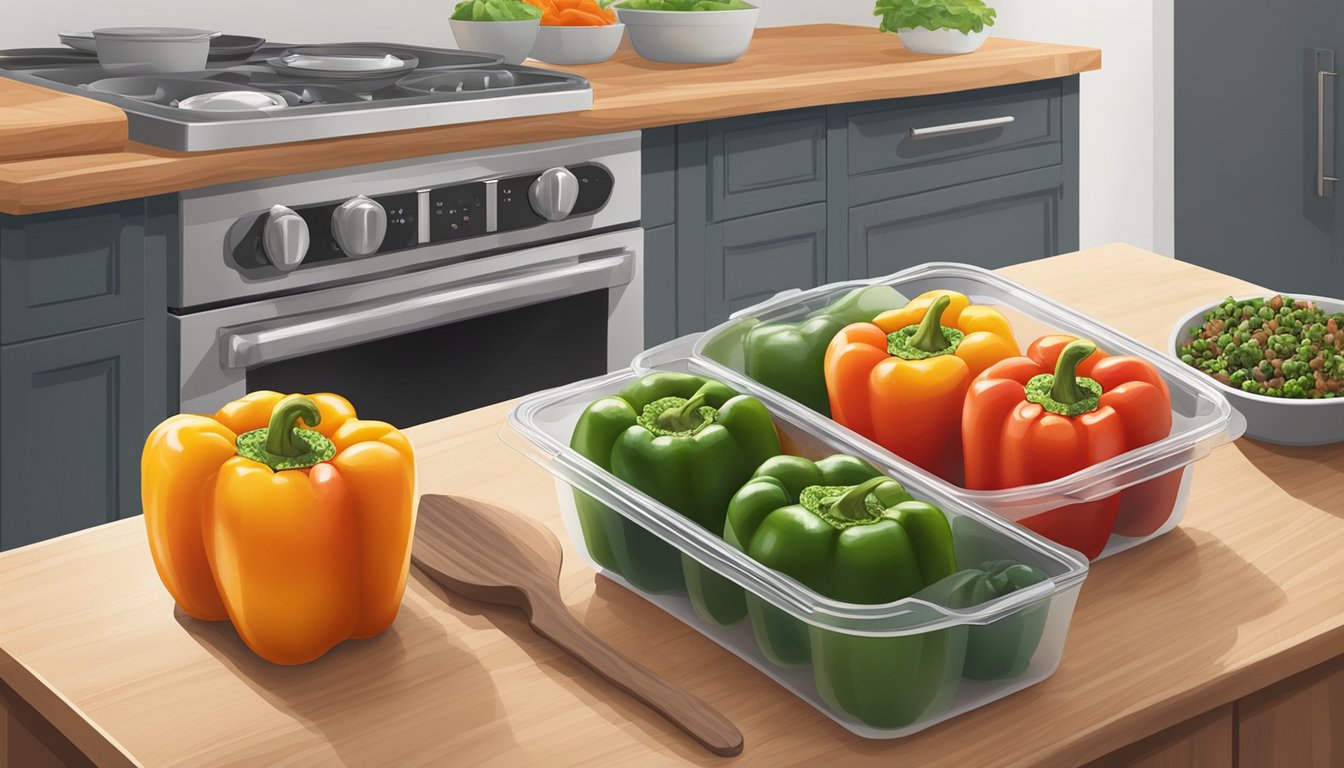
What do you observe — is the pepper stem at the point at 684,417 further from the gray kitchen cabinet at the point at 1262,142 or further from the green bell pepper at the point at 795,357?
the gray kitchen cabinet at the point at 1262,142

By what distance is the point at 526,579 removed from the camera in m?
0.92

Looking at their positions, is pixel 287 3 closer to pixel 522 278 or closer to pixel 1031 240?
pixel 522 278

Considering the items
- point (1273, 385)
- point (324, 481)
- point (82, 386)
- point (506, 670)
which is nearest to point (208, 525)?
point (324, 481)

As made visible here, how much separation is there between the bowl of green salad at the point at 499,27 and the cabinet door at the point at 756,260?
1.59ft

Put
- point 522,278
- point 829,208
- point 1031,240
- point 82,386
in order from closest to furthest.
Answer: point 82,386, point 522,278, point 829,208, point 1031,240

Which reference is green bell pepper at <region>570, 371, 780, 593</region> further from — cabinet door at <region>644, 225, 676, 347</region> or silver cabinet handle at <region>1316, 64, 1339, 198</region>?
silver cabinet handle at <region>1316, 64, 1339, 198</region>

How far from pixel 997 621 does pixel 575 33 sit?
211 cm

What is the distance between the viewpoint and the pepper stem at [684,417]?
0.90m

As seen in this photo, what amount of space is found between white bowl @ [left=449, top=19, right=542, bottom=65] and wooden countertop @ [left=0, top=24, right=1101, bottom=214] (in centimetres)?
14

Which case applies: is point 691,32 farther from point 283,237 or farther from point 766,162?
point 283,237

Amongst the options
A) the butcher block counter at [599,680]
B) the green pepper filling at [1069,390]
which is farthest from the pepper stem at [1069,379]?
the butcher block counter at [599,680]

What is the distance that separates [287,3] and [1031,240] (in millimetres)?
1603

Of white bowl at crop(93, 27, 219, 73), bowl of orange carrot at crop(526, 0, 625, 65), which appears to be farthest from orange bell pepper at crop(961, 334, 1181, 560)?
bowl of orange carrot at crop(526, 0, 625, 65)

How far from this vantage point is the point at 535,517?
1035 mm
